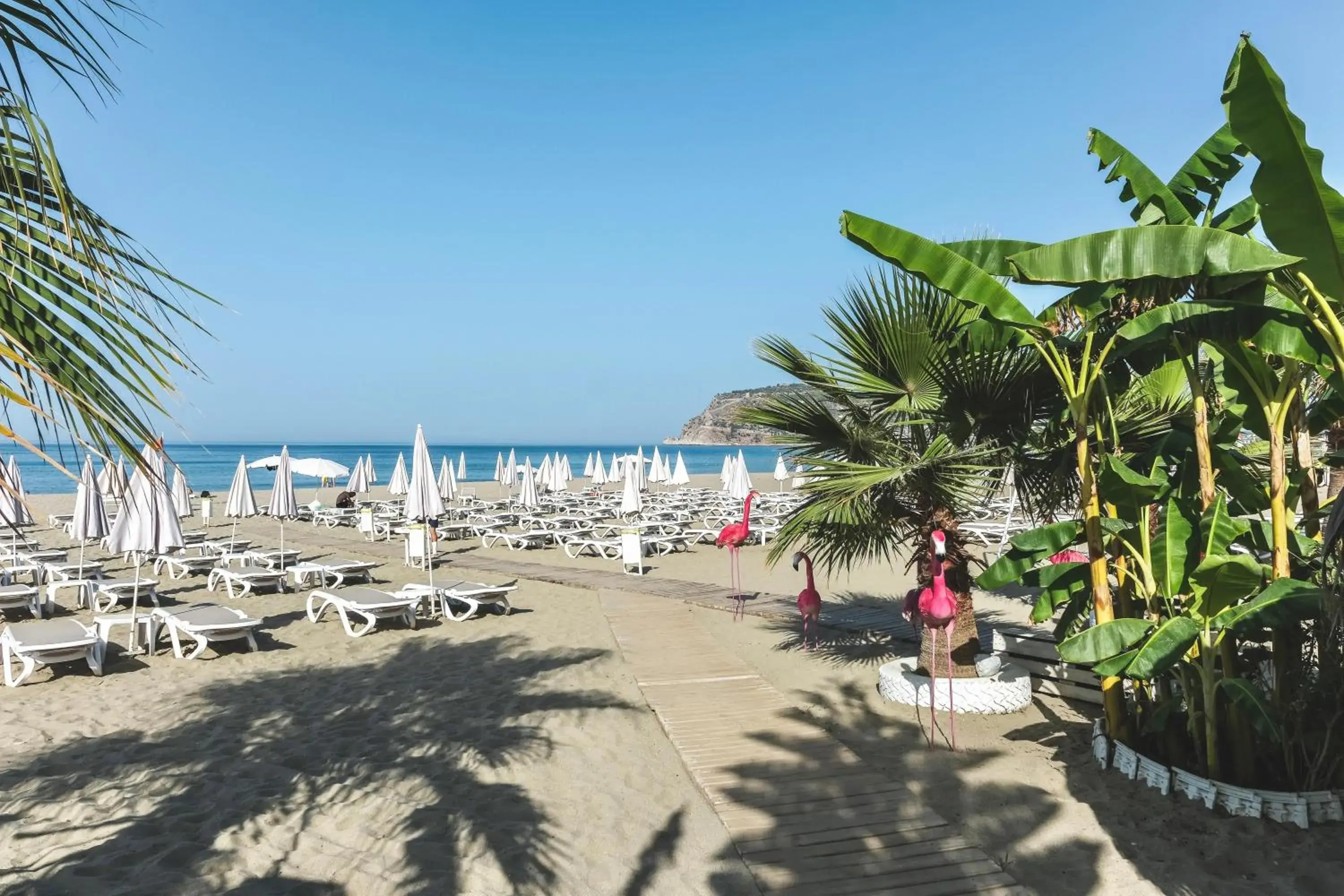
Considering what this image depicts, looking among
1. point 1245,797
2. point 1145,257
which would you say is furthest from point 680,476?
point 1145,257

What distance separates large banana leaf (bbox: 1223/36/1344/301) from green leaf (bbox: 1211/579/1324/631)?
156cm

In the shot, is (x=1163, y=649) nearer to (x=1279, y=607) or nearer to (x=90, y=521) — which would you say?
(x=1279, y=607)

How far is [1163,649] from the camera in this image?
4.29 metres

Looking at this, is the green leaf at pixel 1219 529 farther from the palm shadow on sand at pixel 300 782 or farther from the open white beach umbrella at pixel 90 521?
the open white beach umbrella at pixel 90 521

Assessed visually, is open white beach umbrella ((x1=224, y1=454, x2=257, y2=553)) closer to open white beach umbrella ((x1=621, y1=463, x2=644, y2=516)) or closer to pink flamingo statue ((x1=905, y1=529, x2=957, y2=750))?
open white beach umbrella ((x1=621, y1=463, x2=644, y2=516))

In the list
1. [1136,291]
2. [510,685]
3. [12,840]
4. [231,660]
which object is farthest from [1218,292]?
[231,660]

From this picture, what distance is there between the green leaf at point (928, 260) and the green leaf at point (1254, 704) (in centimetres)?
217

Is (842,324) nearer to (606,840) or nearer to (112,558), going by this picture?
(606,840)

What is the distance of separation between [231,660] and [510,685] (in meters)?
3.22

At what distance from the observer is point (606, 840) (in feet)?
14.6

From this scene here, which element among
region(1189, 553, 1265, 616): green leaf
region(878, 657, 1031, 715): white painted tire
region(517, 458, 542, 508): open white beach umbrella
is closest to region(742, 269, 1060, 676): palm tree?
region(878, 657, 1031, 715): white painted tire

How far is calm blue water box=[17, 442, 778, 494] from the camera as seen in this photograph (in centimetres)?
5131

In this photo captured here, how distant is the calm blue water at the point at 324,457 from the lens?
5131cm

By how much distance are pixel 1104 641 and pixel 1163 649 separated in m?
0.31
